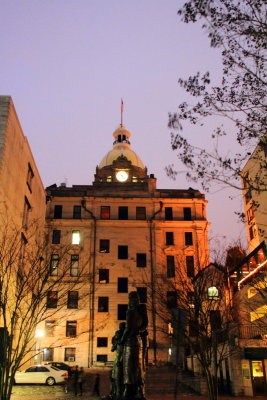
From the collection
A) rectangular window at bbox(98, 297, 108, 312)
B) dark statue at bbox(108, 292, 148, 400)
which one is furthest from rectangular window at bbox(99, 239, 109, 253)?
dark statue at bbox(108, 292, 148, 400)

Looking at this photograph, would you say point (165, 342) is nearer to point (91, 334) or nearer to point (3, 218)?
point (91, 334)

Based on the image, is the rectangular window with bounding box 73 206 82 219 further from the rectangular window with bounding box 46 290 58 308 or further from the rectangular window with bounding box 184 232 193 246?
the rectangular window with bounding box 46 290 58 308

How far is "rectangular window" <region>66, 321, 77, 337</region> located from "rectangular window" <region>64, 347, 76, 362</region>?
4.82ft

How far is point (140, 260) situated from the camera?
50375 mm

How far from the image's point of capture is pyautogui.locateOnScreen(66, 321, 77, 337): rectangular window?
151 ft

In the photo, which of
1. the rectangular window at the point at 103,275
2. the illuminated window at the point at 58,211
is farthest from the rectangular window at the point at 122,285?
the illuminated window at the point at 58,211

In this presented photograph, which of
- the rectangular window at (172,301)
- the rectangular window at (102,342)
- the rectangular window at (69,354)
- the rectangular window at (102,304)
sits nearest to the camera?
the rectangular window at (172,301)

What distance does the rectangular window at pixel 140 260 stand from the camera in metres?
50.0

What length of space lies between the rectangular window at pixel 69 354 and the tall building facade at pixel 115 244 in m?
0.11

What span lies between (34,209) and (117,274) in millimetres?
18618

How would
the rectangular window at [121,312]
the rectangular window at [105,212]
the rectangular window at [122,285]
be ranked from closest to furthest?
the rectangular window at [121,312] < the rectangular window at [122,285] < the rectangular window at [105,212]

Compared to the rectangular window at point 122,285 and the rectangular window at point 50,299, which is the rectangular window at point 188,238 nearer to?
the rectangular window at point 122,285

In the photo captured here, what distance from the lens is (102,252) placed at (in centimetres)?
5034

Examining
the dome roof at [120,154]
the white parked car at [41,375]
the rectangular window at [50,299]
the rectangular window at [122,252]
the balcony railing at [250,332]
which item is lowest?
the white parked car at [41,375]
